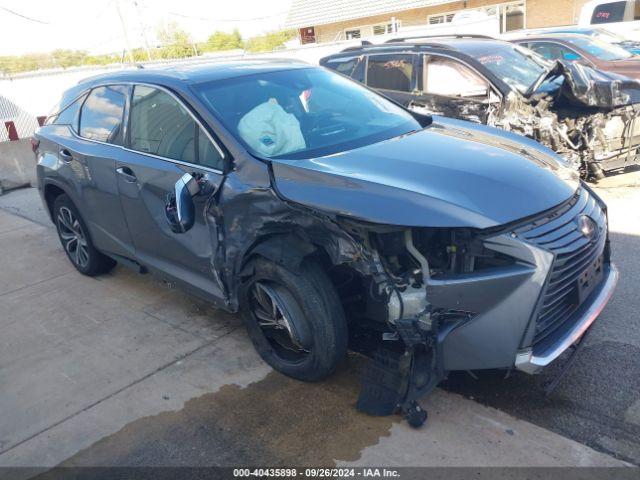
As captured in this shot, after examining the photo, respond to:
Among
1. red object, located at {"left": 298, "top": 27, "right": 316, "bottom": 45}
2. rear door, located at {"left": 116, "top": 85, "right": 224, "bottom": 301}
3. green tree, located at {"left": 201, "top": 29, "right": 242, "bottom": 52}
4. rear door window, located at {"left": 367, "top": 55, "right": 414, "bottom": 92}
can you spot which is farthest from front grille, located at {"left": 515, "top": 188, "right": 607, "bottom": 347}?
green tree, located at {"left": 201, "top": 29, "right": 242, "bottom": 52}

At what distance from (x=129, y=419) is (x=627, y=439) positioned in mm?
2581

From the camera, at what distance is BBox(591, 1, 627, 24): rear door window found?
14352 mm

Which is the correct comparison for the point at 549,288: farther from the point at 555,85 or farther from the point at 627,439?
the point at 555,85

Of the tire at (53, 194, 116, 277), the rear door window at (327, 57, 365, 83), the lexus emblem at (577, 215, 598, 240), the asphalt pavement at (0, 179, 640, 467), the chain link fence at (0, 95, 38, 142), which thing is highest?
the rear door window at (327, 57, 365, 83)

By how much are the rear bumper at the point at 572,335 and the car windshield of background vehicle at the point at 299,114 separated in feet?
4.93

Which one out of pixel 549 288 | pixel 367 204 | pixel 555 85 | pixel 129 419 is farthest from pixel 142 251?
pixel 555 85

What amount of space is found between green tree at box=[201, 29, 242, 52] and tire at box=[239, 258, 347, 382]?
6435cm

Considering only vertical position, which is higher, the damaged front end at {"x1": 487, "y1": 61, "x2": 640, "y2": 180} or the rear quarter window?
the rear quarter window

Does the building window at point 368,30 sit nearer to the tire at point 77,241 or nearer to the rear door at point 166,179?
the tire at point 77,241

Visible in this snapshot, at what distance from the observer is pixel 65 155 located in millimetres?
4895

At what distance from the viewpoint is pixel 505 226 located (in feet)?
8.63

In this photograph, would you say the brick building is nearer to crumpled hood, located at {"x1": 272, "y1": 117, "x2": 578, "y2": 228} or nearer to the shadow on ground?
crumpled hood, located at {"x1": 272, "y1": 117, "x2": 578, "y2": 228}

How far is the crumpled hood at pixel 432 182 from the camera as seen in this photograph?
2660 millimetres

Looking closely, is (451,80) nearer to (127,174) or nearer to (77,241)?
(127,174)
